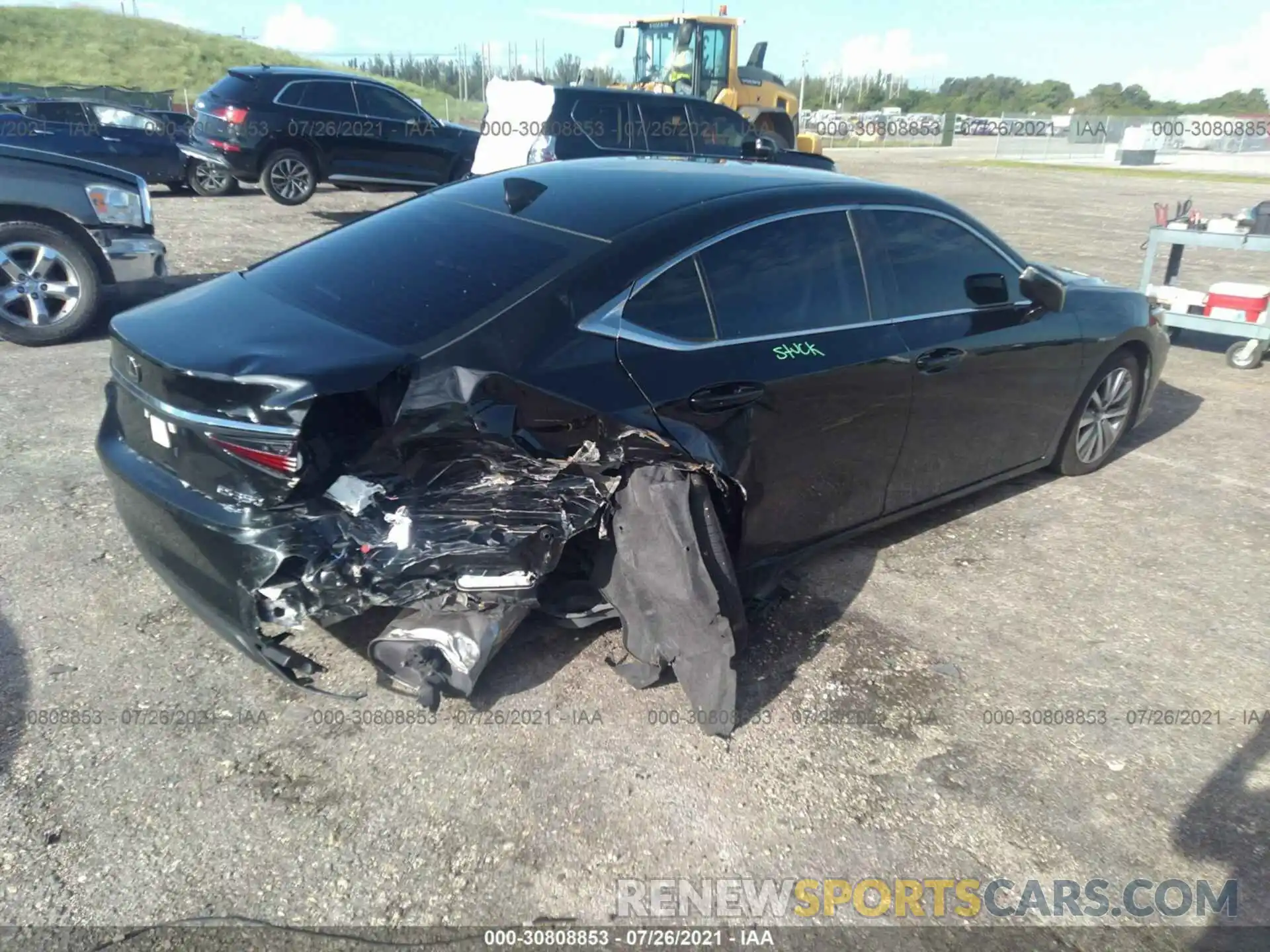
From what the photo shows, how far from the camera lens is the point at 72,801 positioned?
275 centimetres

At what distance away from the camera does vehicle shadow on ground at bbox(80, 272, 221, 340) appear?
771 cm

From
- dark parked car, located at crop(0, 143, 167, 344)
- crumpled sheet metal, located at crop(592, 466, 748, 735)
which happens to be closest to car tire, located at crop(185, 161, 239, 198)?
dark parked car, located at crop(0, 143, 167, 344)

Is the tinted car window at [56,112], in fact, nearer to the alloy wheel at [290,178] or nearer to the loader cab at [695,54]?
the alloy wheel at [290,178]

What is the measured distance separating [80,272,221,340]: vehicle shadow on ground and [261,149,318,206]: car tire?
4152 millimetres

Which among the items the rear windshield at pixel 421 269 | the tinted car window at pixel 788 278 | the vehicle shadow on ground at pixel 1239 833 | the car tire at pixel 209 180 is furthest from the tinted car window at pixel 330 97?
the vehicle shadow on ground at pixel 1239 833

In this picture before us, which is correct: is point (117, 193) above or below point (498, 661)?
above

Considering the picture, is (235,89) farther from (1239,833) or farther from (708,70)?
(1239,833)

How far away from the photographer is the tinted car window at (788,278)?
354 cm

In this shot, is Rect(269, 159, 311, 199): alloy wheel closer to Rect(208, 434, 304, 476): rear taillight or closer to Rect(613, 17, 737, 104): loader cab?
Rect(613, 17, 737, 104): loader cab

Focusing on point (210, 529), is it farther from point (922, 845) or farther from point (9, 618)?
point (922, 845)

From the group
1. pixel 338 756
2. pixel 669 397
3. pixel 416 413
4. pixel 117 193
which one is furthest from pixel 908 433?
pixel 117 193

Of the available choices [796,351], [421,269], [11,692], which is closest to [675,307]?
[796,351]

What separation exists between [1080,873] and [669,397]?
6.13 ft

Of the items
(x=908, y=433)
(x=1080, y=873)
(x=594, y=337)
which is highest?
(x=594, y=337)
